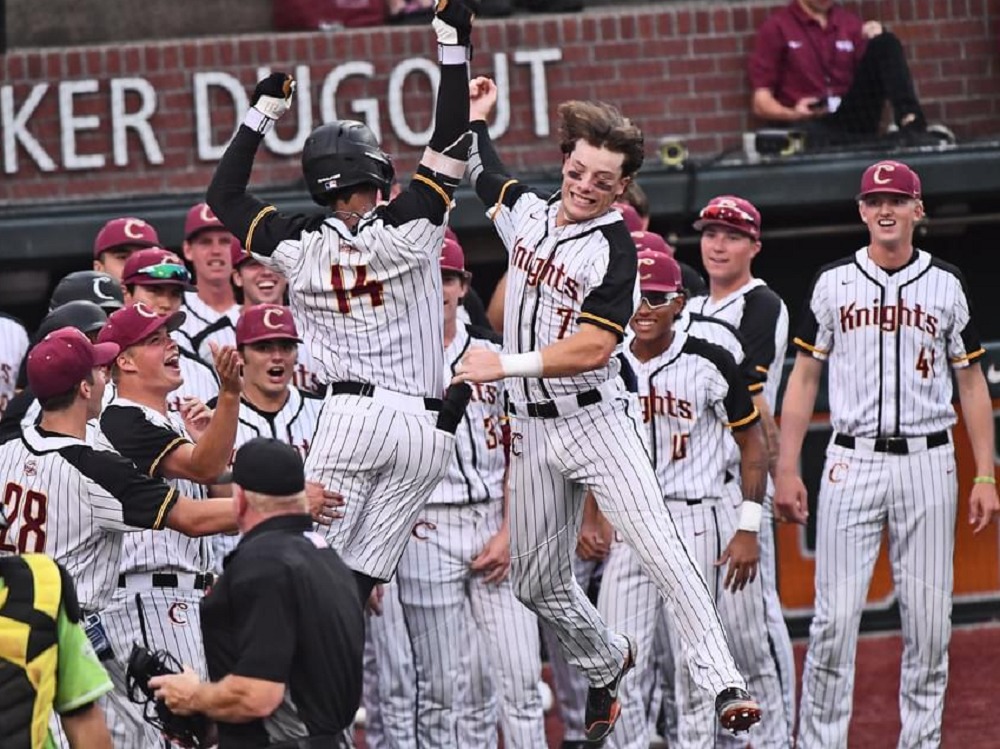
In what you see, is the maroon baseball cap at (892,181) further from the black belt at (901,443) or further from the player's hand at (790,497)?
the player's hand at (790,497)

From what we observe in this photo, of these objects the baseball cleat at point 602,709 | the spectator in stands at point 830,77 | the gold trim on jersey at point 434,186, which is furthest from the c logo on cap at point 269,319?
the spectator in stands at point 830,77

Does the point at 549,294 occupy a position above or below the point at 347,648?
above

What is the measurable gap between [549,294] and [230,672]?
190 centimetres

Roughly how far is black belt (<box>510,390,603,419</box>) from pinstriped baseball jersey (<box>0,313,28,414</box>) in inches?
106

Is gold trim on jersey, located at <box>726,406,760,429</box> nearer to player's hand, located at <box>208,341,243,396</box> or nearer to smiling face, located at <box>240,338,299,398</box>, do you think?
smiling face, located at <box>240,338,299,398</box>

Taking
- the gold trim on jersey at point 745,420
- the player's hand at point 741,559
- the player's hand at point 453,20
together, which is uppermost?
the player's hand at point 453,20

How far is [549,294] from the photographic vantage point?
6.25 m

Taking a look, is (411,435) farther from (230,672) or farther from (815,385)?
(815,385)

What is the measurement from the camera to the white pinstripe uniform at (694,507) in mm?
7367

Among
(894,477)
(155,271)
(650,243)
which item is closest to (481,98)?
(650,243)

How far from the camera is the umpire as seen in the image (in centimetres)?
471

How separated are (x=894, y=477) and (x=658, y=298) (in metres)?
1.15

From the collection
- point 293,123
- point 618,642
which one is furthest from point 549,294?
point 293,123

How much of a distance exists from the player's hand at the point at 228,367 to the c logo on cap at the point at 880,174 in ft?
9.37
